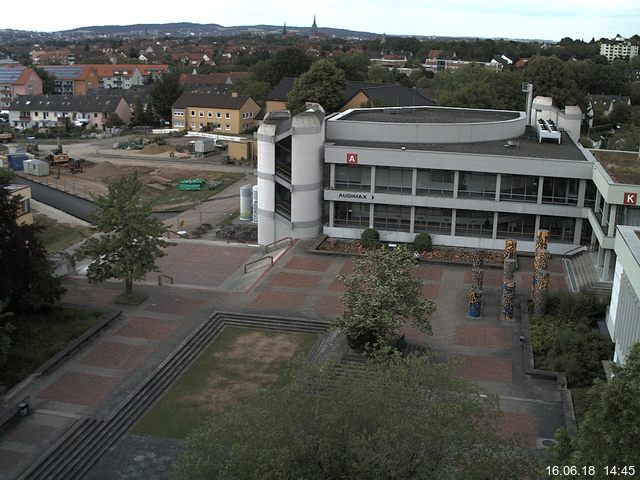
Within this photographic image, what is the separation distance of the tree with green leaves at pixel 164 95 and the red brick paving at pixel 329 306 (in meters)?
83.3

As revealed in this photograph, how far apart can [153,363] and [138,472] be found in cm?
696

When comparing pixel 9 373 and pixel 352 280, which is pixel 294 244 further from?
pixel 9 373

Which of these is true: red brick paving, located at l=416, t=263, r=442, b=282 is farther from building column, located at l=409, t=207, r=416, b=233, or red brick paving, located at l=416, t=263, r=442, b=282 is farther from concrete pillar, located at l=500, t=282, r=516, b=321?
concrete pillar, located at l=500, t=282, r=516, b=321

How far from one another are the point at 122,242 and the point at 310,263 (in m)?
11.8

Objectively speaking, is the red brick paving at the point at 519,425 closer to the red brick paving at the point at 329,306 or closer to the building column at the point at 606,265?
the red brick paving at the point at 329,306

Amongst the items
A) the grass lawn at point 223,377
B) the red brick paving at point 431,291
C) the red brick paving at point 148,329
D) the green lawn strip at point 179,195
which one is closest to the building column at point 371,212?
the red brick paving at point 431,291

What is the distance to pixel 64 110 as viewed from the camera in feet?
373

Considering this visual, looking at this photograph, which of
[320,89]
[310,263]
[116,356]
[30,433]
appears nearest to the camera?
[30,433]

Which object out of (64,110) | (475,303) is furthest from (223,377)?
(64,110)

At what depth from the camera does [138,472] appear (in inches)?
889

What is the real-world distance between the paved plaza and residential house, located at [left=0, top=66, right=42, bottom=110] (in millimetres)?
104633

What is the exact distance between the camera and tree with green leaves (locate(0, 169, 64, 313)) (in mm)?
30625

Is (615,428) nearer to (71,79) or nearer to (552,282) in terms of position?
(552,282)

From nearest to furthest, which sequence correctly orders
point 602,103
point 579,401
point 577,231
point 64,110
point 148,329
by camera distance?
point 579,401 < point 148,329 < point 577,231 < point 64,110 < point 602,103
